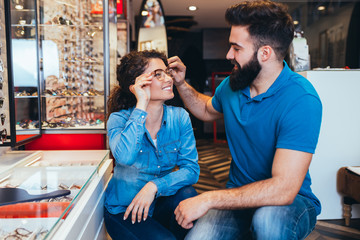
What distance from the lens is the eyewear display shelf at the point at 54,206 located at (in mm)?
842

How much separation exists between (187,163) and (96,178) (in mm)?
455

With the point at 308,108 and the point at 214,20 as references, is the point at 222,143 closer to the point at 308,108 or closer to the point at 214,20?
the point at 214,20

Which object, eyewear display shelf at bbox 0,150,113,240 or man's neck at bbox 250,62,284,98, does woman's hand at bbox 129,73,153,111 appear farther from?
man's neck at bbox 250,62,284,98

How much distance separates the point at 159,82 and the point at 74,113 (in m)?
1.78

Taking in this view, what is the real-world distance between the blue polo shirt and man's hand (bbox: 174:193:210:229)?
0.34 meters

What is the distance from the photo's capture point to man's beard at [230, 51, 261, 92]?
1.33 m

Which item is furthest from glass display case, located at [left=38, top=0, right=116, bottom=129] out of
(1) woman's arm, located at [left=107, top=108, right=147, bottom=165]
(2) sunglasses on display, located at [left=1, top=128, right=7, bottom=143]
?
(1) woman's arm, located at [left=107, top=108, right=147, bottom=165]

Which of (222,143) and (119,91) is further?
(222,143)

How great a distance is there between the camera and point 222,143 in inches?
245

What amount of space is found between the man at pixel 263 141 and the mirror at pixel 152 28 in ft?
7.23

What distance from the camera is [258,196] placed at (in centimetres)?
108

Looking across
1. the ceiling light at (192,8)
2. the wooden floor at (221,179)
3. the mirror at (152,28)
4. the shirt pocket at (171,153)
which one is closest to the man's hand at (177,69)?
the shirt pocket at (171,153)

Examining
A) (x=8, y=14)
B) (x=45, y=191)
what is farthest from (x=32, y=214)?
(x=8, y=14)

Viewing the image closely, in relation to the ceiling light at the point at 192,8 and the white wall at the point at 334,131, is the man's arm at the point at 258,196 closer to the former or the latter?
the white wall at the point at 334,131
